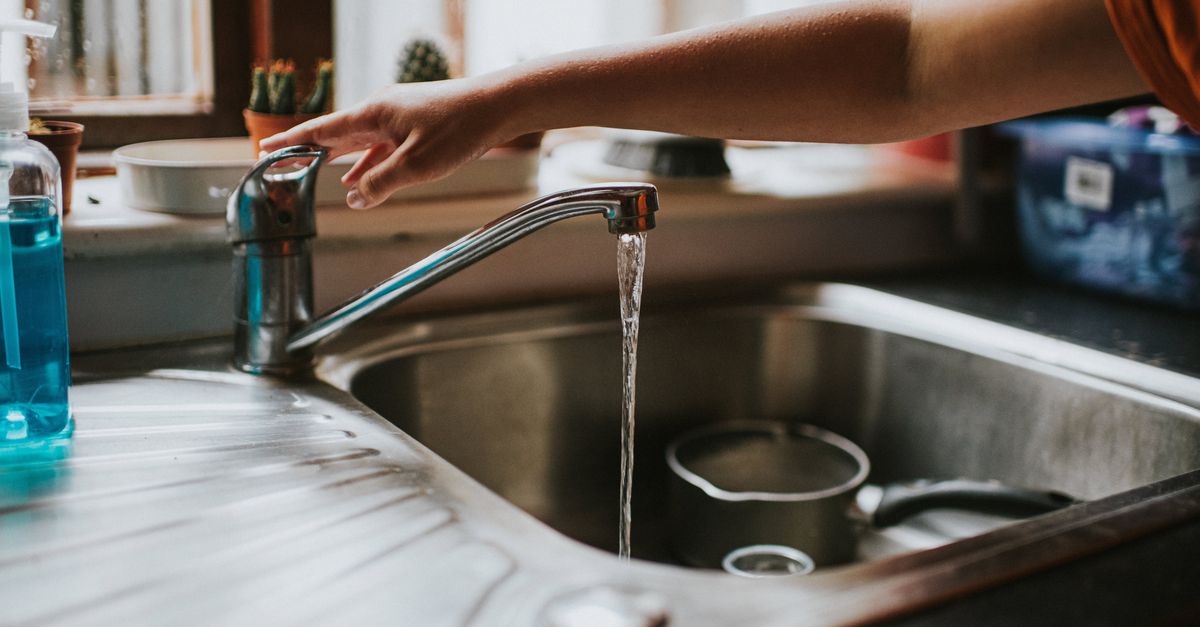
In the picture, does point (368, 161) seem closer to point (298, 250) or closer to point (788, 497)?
point (298, 250)

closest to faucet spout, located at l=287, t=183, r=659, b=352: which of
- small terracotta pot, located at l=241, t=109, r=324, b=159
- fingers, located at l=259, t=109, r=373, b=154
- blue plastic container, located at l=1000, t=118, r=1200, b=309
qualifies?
fingers, located at l=259, t=109, r=373, b=154

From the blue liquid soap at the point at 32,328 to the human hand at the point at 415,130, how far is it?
0.20 m

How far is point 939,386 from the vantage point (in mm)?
1131

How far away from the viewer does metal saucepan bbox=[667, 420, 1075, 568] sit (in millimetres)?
952

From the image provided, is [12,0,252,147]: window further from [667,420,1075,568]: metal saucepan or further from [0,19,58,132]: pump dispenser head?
[667,420,1075,568]: metal saucepan

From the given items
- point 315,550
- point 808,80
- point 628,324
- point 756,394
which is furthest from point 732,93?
point 756,394

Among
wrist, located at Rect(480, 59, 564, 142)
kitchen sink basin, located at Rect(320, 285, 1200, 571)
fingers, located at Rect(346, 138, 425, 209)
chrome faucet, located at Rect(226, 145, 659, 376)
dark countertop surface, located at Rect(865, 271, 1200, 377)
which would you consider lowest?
kitchen sink basin, located at Rect(320, 285, 1200, 571)

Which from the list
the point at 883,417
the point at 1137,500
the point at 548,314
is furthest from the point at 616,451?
the point at 1137,500

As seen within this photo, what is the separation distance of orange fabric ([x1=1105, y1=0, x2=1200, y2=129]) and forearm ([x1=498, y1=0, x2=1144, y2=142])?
0.17ft

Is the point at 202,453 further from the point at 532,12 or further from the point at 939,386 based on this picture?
the point at 532,12

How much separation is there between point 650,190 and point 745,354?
0.51 metres

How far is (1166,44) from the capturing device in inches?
25.4

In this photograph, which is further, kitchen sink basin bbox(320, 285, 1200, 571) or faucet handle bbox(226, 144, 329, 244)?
kitchen sink basin bbox(320, 285, 1200, 571)

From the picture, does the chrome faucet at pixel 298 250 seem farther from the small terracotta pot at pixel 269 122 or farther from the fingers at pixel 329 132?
the small terracotta pot at pixel 269 122
